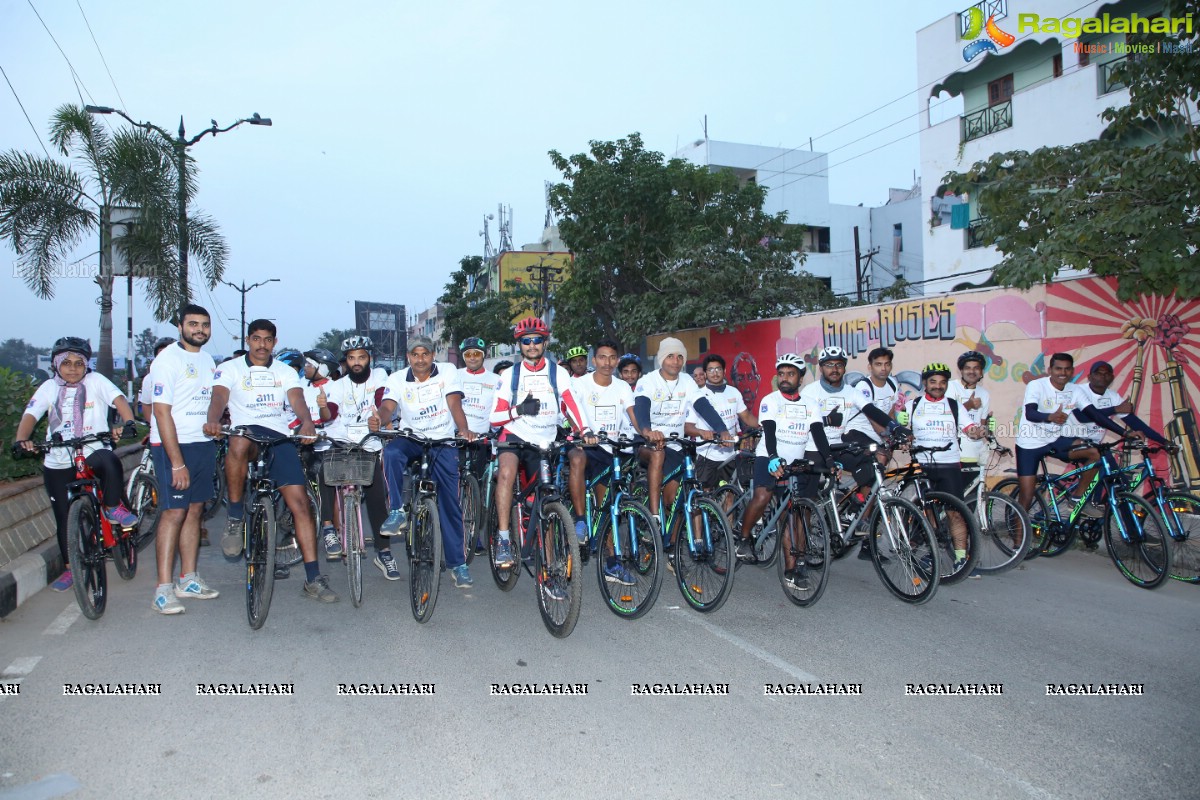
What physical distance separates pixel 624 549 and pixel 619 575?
18 centimetres

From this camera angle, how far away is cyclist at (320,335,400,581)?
7.46 m

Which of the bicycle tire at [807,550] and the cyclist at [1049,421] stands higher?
the cyclist at [1049,421]

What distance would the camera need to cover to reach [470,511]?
7012 millimetres

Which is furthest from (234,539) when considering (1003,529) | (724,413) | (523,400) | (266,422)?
(1003,529)

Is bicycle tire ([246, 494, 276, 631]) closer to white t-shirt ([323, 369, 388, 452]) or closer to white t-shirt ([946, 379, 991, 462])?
white t-shirt ([323, 369, 388, 452])

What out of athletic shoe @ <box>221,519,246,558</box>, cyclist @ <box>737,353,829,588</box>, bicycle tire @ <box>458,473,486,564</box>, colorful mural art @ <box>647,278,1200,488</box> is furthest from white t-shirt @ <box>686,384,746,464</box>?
athletic shoe @ <box>221,519,246,558</box>

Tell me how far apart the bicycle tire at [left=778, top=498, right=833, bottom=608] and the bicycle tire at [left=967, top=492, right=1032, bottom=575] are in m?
1.84

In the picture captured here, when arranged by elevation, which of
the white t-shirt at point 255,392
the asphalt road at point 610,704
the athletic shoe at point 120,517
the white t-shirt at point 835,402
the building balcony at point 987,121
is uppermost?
the building balcony at point 987,121

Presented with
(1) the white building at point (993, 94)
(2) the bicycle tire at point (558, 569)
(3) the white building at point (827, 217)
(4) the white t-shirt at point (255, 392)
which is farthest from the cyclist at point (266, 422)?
(3) the white building at point (827, 217)

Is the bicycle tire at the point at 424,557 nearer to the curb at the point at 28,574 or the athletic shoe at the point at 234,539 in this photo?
the athletic shoe at the point at 234,539

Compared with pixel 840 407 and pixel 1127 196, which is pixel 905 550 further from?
pixel 1127 196

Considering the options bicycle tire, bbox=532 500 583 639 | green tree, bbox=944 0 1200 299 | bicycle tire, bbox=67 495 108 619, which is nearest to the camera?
bicycle tire, bbox=532 500 583 639

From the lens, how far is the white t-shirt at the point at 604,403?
22.6ft

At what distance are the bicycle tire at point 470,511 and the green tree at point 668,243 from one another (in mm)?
11792
